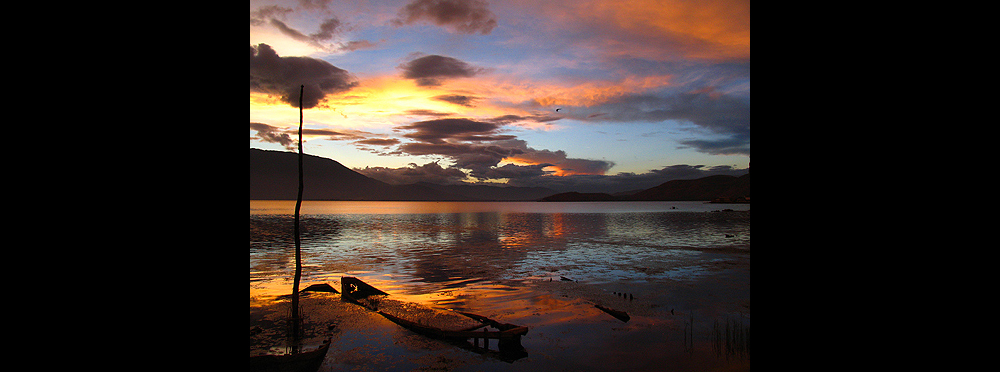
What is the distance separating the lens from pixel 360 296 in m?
11.5

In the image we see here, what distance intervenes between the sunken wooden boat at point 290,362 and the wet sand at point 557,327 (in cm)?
39

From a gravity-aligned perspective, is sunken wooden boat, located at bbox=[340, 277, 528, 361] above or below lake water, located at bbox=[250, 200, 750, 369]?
above

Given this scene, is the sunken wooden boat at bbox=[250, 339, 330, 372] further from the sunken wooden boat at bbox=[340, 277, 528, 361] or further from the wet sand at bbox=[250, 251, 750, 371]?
the sunken wooden boat at bbox=[340, 277, 528, 361]

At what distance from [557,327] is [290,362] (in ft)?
17.2

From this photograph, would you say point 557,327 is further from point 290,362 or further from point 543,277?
point 543,277

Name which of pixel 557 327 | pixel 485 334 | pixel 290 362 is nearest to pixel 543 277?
pixel 557 327

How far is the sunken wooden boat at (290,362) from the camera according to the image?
228 inches

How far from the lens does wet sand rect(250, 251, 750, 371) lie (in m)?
7.23

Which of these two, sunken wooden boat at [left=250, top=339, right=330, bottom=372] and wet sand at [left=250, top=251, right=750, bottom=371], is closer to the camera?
sunken wooden boat at [left=250, top=339, right=330, bottom=372]

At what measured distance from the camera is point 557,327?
9.08 m

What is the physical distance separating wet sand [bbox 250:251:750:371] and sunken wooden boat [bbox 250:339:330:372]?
39 cm

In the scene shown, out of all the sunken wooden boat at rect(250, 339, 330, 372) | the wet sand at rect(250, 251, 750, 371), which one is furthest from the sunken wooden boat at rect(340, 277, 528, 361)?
the sunken wooden boat at rect(250, 339, 330, 372)
